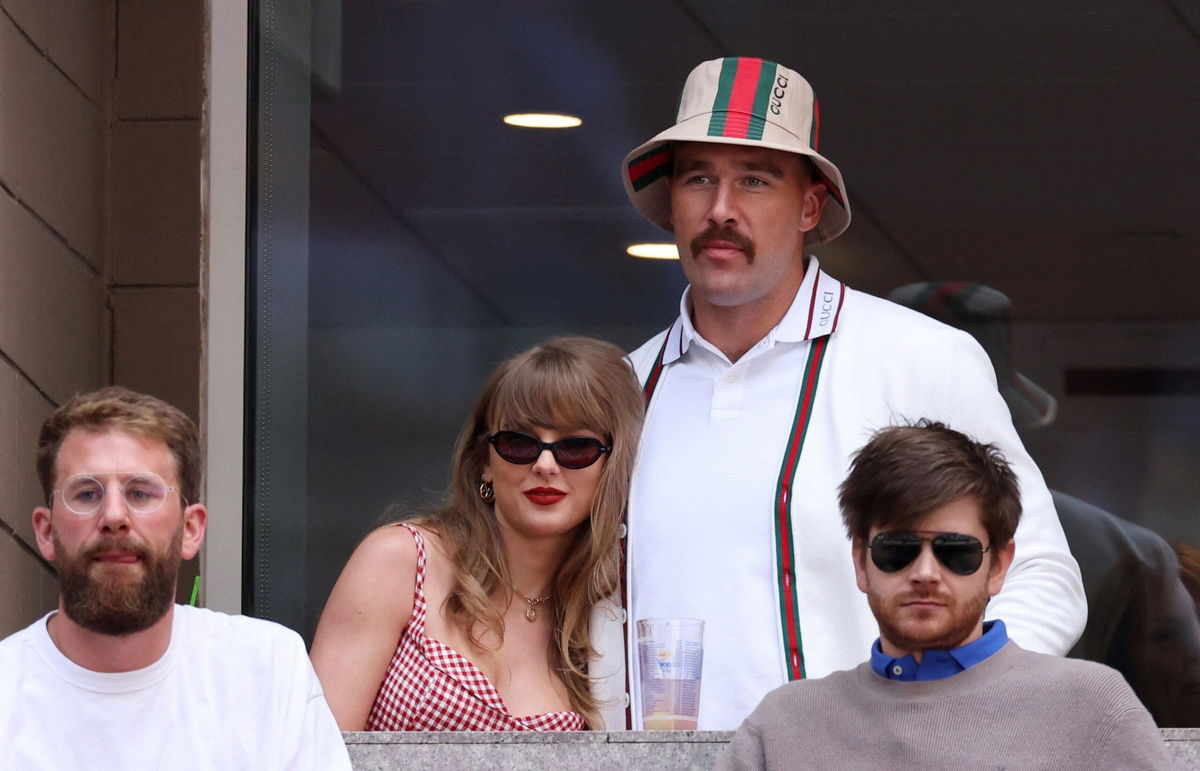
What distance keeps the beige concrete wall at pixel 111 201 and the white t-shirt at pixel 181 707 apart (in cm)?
232

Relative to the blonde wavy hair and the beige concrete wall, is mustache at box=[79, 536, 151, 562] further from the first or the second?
the beige concrete wall

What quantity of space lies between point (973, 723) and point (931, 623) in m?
0.16

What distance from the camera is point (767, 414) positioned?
371 centimetres

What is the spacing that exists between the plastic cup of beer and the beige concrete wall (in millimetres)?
2402

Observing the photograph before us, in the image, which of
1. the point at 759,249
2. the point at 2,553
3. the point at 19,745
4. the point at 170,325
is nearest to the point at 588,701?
the point at 759,249

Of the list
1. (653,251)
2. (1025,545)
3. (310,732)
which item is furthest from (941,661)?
(653,251)

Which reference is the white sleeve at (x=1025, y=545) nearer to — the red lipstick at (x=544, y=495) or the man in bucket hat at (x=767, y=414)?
the man in bucket hat at (x=767, y=414)

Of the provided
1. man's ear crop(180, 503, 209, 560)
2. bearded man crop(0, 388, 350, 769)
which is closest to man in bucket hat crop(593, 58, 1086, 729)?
bearded man crop(0, 388, 350, 769)

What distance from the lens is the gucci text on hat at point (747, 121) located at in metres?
3.74

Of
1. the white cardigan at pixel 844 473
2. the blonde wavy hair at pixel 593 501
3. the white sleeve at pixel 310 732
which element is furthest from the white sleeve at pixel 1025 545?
the white sleeve at pixel 310 732

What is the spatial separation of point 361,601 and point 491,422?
43 centimetres

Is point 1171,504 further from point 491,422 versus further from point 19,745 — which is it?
point 19,745

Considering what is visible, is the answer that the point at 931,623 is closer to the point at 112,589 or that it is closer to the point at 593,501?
the point at 593,501

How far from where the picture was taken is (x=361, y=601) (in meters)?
3.54
